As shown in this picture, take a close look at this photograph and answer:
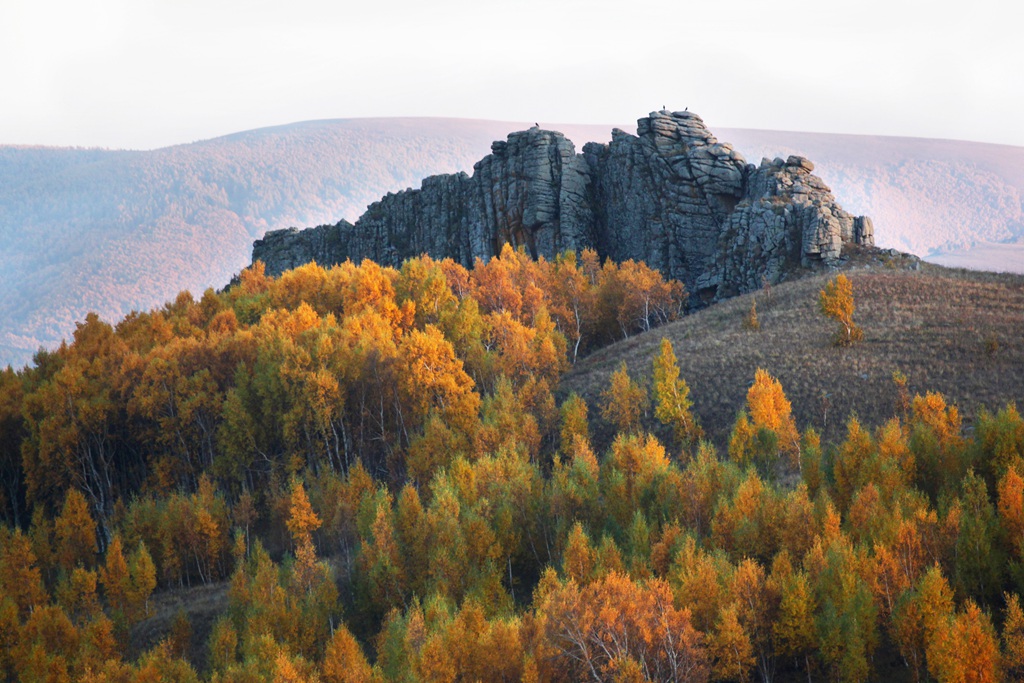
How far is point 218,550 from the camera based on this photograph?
62.1m

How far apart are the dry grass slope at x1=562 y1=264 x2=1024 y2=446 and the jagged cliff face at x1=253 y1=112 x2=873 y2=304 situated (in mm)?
9749

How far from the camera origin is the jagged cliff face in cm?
9694

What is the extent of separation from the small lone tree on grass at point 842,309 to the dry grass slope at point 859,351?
104cm

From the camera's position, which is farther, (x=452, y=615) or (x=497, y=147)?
(x=497, y=147)

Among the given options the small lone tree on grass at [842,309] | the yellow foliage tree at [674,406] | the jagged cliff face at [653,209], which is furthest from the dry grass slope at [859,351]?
the jagged cliff face at [653,209]

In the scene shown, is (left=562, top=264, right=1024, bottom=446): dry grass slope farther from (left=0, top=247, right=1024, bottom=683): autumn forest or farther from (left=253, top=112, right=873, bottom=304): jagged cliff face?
(left=253, top=112, right=873, bottom=304): jagged cliff face

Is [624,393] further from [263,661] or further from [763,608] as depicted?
[263,661]

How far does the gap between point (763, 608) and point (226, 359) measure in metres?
53.5

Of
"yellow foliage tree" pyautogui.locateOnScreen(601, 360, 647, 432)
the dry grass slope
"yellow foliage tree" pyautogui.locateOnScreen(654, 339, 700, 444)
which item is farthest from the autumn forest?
the dry grass slope

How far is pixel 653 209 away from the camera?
Answer: 369 feet

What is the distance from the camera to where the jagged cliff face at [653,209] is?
9694 cm

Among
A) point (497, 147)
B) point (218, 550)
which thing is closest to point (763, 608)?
point (218, 550)

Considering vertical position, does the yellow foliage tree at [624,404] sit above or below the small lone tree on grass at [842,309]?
below

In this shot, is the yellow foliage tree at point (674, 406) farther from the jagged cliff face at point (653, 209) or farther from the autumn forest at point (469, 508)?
the jagged cliff face at point (653, 209)
